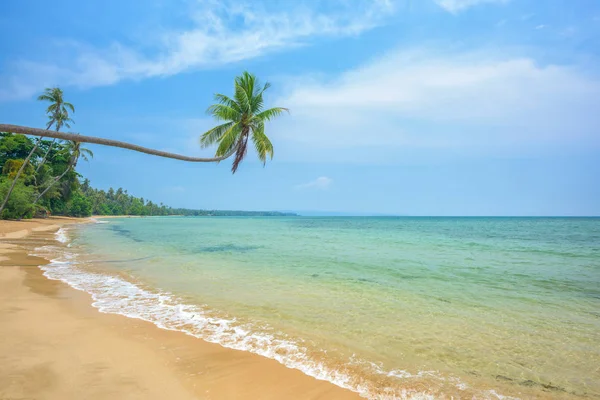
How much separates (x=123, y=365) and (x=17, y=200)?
4126 centimetres

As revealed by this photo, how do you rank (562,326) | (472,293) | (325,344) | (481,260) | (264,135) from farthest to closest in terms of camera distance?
(264,135) < (481,260) < (472,293) < (562,326) < (325,344)

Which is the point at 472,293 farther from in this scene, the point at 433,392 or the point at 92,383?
the point at 92,383

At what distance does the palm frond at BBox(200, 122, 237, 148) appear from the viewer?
19250 mm

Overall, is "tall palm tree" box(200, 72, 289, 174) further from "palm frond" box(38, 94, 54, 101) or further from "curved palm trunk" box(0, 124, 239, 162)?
"palm frond" box(38, 94, 54, 101)

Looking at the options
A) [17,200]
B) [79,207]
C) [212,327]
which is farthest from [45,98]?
[79,207]

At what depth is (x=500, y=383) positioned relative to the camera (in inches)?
156

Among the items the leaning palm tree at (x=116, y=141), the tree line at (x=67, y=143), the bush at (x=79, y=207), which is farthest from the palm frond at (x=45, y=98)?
the bush at (x=79, y=207)

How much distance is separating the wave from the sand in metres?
0.18

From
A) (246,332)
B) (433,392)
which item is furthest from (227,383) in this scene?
(433,392)

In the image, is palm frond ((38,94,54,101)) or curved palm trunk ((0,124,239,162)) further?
palm frond ((38,94,54,101))

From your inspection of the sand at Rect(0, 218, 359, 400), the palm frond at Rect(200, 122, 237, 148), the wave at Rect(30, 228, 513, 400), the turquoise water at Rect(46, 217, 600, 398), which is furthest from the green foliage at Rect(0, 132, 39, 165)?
the sand at Rect(0, 218, 359, 400)

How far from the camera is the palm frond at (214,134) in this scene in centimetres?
1925

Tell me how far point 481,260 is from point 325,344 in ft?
41.8

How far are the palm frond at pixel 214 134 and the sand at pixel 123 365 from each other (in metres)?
14.4
